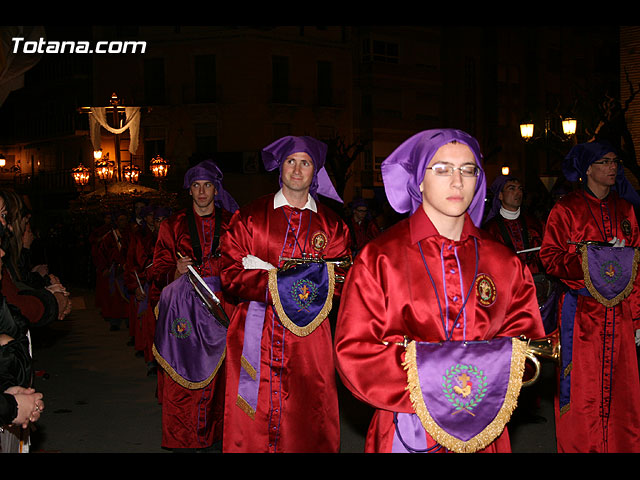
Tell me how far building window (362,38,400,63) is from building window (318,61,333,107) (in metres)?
4.68

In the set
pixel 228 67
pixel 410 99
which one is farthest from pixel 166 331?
pixel 410 99

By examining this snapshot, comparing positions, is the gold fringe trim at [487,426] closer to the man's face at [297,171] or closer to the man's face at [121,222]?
the man's face at [297,171]

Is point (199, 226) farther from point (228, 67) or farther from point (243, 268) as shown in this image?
point (228, 67)

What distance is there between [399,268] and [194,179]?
375 centimetres

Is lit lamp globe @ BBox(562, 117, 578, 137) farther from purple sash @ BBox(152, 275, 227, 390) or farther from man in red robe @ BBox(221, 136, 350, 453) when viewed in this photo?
man in red robe @ BBox(221, 136, 350, 453)


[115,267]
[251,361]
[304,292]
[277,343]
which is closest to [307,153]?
[304,292]

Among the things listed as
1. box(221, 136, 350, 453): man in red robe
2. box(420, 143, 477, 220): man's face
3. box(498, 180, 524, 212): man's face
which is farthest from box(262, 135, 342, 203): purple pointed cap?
box(498, 180, 524, 212): man's face

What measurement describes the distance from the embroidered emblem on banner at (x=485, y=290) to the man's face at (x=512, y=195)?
4.41 metres

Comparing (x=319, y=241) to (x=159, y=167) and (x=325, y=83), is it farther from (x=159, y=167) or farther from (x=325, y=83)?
(x=325, y=83)

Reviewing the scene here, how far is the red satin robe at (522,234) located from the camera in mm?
7273

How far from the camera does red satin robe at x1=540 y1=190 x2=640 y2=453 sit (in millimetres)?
5258

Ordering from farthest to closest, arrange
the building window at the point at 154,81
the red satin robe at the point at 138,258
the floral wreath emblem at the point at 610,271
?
1. the building window at the point at 154,81
2. the red satin robe at the point at 138,258
3. the floral wreath emblem at the point at 610,271

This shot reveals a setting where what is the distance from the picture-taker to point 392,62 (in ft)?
137

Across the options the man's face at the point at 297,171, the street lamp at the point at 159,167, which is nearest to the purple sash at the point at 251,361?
the man's face at the point at 297,171
